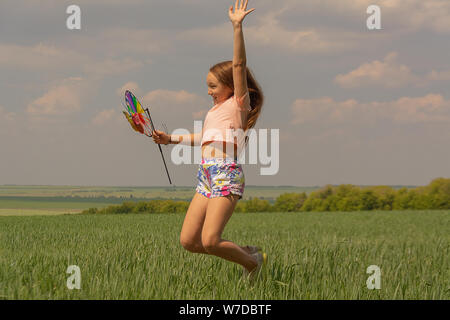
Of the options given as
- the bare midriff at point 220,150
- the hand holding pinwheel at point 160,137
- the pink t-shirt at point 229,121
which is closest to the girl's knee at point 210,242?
the bare midriff at point 220,150

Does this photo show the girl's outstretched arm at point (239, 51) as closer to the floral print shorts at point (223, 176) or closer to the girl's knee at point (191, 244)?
the floral print shorts at point (223, 176)

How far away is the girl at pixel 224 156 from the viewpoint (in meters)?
3.59

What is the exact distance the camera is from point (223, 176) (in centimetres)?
360

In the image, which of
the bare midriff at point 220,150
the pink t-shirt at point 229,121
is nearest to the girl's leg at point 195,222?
the bare midriff at point 220,150

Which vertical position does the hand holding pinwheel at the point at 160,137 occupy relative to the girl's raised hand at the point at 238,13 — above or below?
below

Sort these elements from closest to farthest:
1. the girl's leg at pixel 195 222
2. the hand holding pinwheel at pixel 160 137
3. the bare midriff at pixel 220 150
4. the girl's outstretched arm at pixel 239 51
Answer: the girl's outstretched arm at pixel 239 51 < the bare midriff at pixel 220 150 < the girl's leg at pixel 195 222 < the hand holding pinwheel at pixel 160 137

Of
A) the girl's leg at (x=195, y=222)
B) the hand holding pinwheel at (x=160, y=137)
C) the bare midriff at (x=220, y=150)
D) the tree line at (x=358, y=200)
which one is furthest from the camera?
the tree line at (x=358, y=200)

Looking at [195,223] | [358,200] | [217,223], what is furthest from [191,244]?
[358,200]

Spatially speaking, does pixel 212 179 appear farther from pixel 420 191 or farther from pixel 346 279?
pixel 420 191

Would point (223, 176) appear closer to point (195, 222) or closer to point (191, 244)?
point (195, 222)

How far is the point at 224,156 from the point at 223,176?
0.17 metres

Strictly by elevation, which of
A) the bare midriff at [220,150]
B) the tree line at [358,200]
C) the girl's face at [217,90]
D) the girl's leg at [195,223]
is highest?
the girl's face at [217,90]

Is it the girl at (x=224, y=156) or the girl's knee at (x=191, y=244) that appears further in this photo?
the girl's knee at (x=191, y=244)
